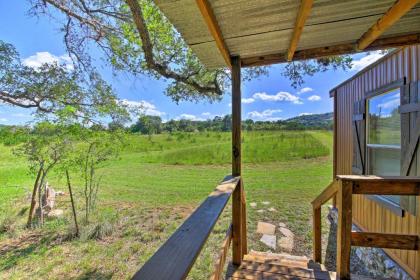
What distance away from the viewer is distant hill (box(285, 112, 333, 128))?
19.7ft

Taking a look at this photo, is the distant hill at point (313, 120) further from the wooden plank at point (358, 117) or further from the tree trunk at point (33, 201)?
the tree trunk at point (33, 201)

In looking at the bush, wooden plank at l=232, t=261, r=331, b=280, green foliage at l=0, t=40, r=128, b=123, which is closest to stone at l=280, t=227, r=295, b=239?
wooden plank at l=232, t=261, r=331, b=280

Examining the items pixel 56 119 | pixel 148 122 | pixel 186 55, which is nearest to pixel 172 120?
pixel 148 122

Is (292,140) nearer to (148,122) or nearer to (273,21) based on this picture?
(148,122)

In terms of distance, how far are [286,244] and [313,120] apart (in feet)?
13.2

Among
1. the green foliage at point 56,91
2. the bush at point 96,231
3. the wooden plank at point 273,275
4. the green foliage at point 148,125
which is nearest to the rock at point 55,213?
the bush at point 96,231

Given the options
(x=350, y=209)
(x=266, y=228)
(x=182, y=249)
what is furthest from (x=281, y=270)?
(x=266, y=228)

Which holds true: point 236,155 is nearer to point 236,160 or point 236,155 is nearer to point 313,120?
point 236,160

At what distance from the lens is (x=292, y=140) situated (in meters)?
7.55

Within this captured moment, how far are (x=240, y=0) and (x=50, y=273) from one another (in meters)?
4.05

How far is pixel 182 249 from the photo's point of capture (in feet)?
2.53

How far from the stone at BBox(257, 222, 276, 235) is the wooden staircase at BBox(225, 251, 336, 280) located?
1930 mm

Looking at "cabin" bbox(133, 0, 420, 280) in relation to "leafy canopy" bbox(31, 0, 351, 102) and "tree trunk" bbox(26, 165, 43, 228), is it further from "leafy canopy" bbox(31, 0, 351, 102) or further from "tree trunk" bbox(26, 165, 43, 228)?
"tree trunk" bbox(26, 165, 43, 228)

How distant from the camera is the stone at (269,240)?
3.88m
